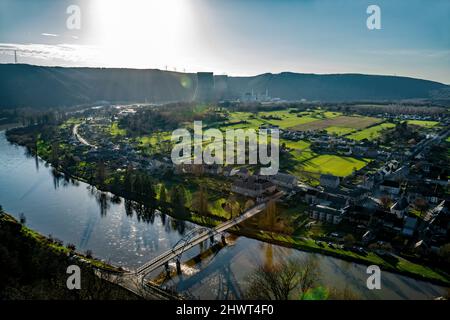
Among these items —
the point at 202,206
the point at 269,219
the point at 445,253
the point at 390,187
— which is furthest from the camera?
the point at 390,187

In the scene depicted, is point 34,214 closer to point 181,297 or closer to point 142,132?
point 181,297

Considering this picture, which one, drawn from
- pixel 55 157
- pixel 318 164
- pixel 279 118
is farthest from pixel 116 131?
pixel 318 164

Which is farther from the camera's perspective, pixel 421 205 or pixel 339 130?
pixel 339 130

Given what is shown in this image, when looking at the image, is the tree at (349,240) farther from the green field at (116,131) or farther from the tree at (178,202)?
the green field at (116,131)

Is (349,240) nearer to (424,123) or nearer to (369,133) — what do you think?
(369,133)

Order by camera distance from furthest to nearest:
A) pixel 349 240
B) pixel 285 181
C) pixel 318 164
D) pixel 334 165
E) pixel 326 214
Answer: pixel 318 164, pixel 334 165, pixel 285 181, pixel 326 214, pixel 349 240

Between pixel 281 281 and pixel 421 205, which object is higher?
pixel 421 205

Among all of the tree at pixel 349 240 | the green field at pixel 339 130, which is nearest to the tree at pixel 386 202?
the tree at pixel 349 240

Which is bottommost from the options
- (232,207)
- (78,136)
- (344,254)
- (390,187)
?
(344,254)
